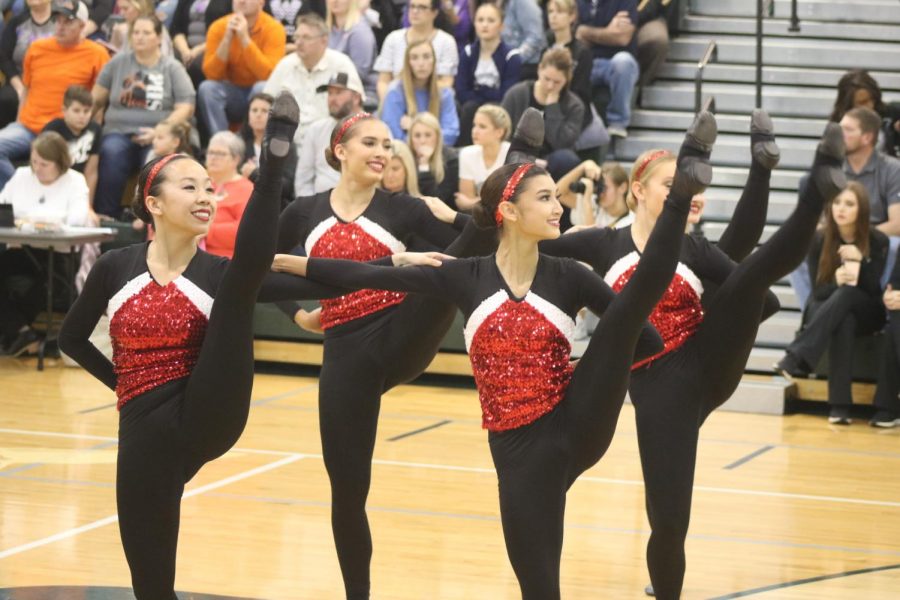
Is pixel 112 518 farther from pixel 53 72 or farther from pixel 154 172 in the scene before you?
pixel 53 72

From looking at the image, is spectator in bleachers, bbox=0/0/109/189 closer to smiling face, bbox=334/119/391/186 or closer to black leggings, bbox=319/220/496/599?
smiling face, bbox=334/119/391/186

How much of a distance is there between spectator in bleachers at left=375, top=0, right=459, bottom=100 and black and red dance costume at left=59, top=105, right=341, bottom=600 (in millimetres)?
5955

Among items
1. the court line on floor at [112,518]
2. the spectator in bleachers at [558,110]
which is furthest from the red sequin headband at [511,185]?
the spectator in bleachers at [558,110]

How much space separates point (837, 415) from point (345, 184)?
171 inches

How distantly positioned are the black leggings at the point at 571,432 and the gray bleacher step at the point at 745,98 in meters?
6.87

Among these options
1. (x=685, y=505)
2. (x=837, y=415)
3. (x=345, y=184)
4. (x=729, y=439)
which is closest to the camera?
(x=685, y=505)

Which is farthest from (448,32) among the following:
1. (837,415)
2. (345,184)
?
(345,184)

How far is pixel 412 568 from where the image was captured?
4.87 meters

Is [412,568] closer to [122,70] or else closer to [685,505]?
[685,505]

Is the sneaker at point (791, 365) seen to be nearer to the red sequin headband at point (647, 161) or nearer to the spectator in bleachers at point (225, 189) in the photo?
the spectator in bleachers at point (225, 189)

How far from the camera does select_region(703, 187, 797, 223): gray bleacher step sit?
30.2 feet

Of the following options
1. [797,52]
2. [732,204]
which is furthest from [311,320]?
[797,52]

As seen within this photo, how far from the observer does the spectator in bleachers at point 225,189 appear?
27.7ft

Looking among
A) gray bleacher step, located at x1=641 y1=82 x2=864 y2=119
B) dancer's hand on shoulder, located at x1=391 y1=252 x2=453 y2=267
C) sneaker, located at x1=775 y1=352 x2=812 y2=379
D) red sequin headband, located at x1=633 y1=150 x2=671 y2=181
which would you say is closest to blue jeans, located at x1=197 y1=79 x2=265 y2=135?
gray bleacher step, located at x1=641 y1=82 x2=864 y2=119
